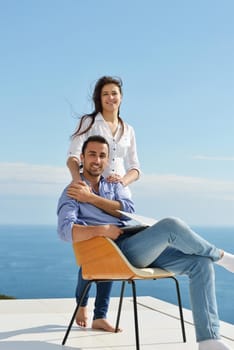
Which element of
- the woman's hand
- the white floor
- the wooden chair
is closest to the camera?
the wooden chair

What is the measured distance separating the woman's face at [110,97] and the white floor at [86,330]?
134cm

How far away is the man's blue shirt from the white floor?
0.67 m

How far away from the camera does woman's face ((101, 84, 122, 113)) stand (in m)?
4.16

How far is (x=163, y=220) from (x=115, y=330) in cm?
111

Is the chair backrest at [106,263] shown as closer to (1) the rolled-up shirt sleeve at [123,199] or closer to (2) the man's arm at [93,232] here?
(2) the man's arm at [93,232]

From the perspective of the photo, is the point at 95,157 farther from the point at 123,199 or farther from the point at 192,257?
the point at 192,257

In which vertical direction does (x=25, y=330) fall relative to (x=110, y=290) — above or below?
below

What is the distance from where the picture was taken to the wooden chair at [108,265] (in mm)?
3320

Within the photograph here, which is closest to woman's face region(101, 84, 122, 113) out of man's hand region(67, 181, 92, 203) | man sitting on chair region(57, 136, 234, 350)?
man sitting on chair region(57, 136, 234, 350)

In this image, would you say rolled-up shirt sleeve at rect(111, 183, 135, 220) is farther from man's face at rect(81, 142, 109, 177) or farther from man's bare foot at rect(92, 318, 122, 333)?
man's bare foot at rect(92, 318, 122, 333)

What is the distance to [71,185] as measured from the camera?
3.64 meters

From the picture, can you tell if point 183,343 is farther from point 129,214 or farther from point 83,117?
point 83,117

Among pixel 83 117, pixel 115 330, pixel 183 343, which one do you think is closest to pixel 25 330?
pixel 115 330

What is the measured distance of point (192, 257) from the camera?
3.35 metres
